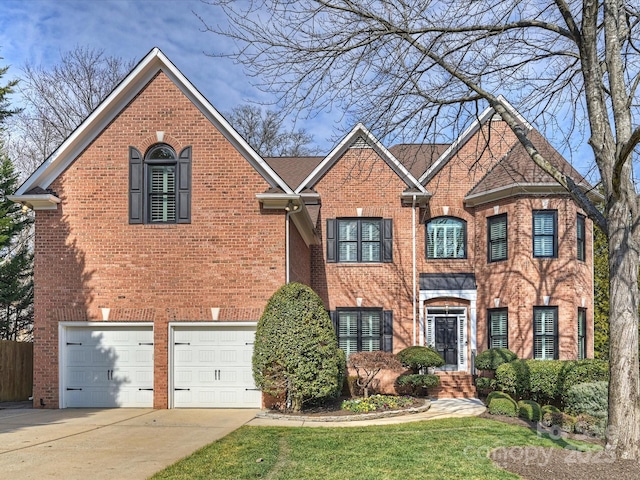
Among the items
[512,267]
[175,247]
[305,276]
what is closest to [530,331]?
[512,267]

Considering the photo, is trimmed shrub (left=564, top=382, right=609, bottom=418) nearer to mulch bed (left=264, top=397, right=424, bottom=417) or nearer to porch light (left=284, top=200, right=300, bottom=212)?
mulch bed (left=264, top=397, right=424, bottom=417)

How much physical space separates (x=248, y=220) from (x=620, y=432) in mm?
8768

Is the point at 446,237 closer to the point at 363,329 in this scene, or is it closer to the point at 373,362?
the point at 363,329

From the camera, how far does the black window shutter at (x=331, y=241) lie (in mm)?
18453

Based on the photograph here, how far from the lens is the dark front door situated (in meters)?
18.1

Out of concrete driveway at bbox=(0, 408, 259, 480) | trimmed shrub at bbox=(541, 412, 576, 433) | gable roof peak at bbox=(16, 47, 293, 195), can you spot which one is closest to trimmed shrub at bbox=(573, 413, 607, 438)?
trimmed shrub at bbox=(541, 412, 576, 433)

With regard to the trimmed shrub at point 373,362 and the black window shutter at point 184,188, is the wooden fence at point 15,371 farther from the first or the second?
the trimmed shrub at point 373,362

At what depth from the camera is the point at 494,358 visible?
50.7 feet

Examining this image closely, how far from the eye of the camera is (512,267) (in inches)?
668

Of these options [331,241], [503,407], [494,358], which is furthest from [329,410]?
[331,241]

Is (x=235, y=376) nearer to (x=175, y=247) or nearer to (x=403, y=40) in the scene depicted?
(x=175, y=247)

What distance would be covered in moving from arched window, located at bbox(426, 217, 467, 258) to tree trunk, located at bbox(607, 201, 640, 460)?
10.3 meters

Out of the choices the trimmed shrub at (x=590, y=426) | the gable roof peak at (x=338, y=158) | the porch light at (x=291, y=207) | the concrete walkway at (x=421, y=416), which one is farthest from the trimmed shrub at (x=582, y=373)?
the porch light at (x=291, y=207)

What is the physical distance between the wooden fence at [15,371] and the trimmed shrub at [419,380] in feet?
35.4
